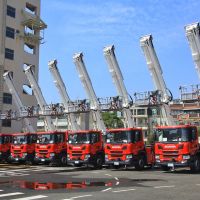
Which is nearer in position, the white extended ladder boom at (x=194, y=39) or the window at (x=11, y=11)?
the white extended ladder boom at (x=194, y=39)

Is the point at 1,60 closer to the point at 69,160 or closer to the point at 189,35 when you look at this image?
the point at 69,160

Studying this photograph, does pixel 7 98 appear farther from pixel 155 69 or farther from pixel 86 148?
pixel 155 69

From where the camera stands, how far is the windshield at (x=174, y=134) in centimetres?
2277

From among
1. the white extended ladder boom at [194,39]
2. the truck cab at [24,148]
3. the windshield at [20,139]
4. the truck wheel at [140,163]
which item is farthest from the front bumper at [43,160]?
the white extended ladder boom at [194,39]

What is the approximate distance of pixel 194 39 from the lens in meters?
25.7

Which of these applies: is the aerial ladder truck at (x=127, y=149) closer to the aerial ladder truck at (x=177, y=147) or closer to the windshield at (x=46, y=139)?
the aerial ladder truck at (x=177, y=147)

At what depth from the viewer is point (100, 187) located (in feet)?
52.3

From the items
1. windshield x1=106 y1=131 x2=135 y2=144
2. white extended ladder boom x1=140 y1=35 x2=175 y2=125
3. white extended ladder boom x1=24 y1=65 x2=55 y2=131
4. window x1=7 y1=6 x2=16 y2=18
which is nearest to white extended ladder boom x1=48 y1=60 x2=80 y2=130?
white extended ladder boom x1=24 y1=65 x2=55 y2=131

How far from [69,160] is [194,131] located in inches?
352

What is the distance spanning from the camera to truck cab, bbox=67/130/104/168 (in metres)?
27.4

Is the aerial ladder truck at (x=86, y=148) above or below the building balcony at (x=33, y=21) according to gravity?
below

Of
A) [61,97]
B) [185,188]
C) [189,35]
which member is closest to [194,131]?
[189,35]

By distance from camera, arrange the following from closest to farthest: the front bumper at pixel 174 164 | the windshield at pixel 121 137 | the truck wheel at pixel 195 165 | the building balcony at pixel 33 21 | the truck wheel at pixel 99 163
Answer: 1. the front bumper at pixel 174 164
2. the truck wheel at pixel 195 165
3. the windshield at pixel 121 137
4. the truck wheel at pixel 99 163
5. the building balcony at pixel 33 21

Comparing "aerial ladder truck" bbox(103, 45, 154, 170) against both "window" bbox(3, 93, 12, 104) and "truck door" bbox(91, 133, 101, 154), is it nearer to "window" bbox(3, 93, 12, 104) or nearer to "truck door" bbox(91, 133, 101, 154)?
"truck door" bbox(91, 133, 101, 154)
